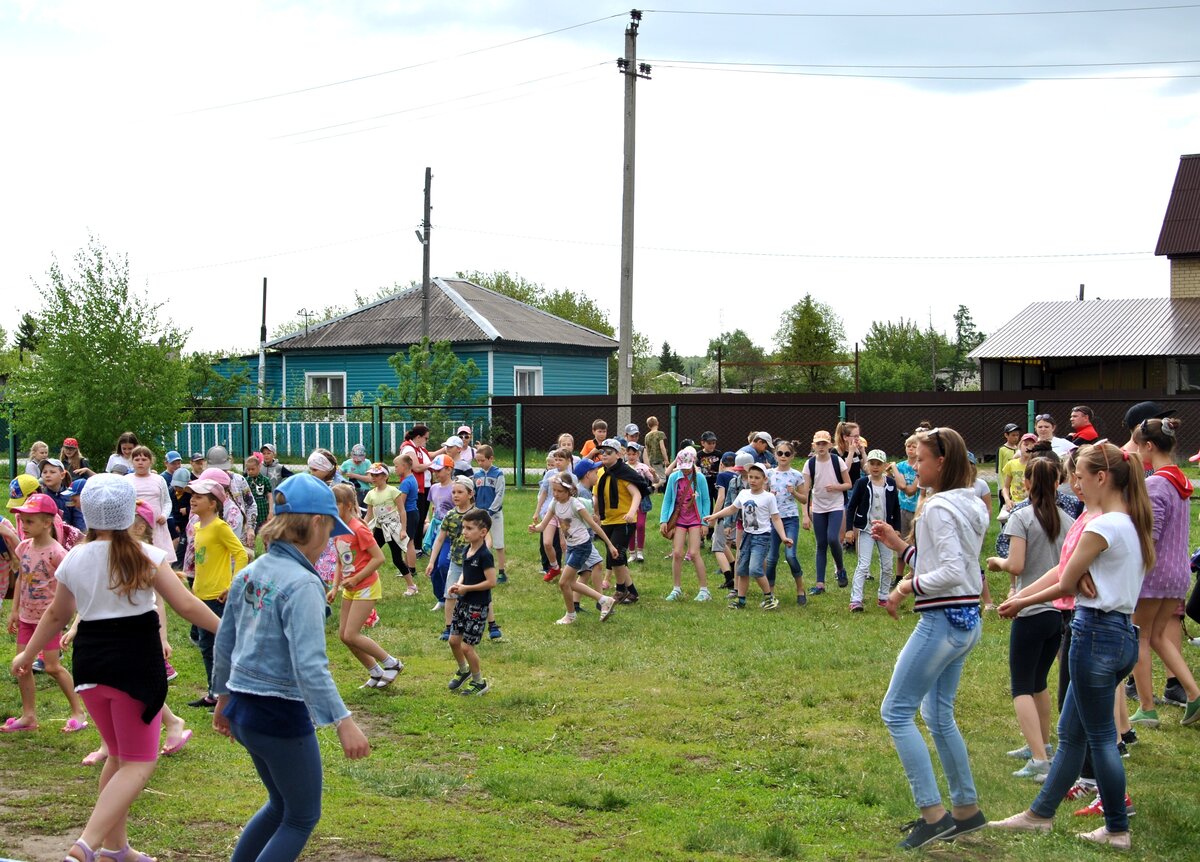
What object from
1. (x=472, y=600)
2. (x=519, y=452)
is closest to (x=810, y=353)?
(x=519, y=452)

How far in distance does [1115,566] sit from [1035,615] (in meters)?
1.17

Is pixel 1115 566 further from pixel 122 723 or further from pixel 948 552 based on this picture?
pixel 122 723

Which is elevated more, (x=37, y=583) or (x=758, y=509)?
(x=758, y=509)

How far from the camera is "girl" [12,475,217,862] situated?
16.4 ft

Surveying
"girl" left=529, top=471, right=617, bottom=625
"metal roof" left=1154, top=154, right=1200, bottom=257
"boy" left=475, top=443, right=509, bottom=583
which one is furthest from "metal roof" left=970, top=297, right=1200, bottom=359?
"girl" left=529, top=471, right=617, bottom=625

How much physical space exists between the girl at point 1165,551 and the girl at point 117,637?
18.3 ft

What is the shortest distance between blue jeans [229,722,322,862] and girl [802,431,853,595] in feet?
32.4

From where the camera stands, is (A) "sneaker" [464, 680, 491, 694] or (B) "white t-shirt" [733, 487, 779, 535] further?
(B) "white t-shirt" [733, 487, 779, 535]

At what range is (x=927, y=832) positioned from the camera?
5.56 metres

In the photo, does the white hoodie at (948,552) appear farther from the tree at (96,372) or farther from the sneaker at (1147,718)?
the tree at (96,372)

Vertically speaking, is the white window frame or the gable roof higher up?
the gable roof

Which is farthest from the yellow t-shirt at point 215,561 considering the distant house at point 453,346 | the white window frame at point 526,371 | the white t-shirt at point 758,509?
the white window frame at point 526,371

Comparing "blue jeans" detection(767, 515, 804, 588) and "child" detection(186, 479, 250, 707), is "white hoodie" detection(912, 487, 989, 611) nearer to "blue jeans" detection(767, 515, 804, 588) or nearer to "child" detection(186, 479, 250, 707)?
"child" detection(186, 479, 250, 707)

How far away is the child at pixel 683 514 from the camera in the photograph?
1339 centimetres
